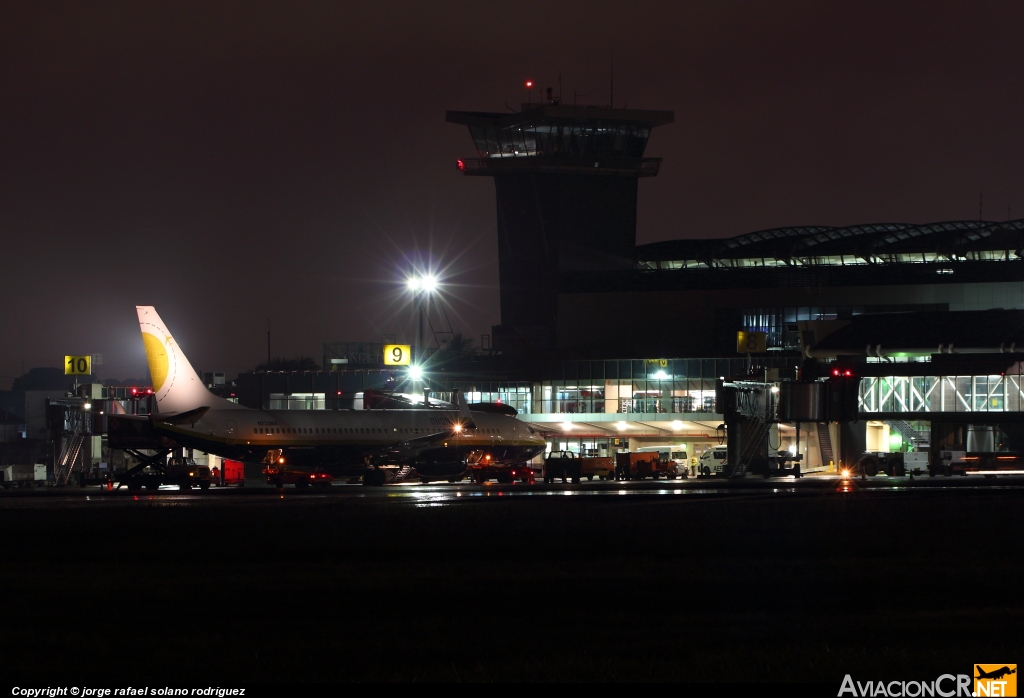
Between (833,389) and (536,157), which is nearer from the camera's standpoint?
(833,389)

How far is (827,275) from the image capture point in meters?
133

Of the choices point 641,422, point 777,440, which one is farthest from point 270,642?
point 641,422

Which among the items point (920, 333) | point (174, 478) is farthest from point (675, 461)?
point (174, 478)

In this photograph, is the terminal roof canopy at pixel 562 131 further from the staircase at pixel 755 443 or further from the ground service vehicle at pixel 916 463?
the ground service vehicle at pixel 916 463

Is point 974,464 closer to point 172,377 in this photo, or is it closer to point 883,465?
point 883,465

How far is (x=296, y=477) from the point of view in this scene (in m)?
74.7

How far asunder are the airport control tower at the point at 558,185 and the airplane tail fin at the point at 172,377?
247 feet

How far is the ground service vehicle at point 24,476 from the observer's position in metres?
88.6

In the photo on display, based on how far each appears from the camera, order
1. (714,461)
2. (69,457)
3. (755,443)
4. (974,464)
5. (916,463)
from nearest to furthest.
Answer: (974,464) → (916,463) → (755,443) → (69,457) → (714,461)

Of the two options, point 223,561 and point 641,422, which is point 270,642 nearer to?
point 223,561

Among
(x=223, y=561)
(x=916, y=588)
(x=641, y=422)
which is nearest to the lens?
(x=916, y=588)

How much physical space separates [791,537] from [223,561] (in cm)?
1553

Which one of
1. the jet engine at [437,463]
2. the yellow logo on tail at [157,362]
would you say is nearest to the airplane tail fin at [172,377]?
the yellow logo on tail at [157,362]

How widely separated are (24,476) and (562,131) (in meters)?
80.2
